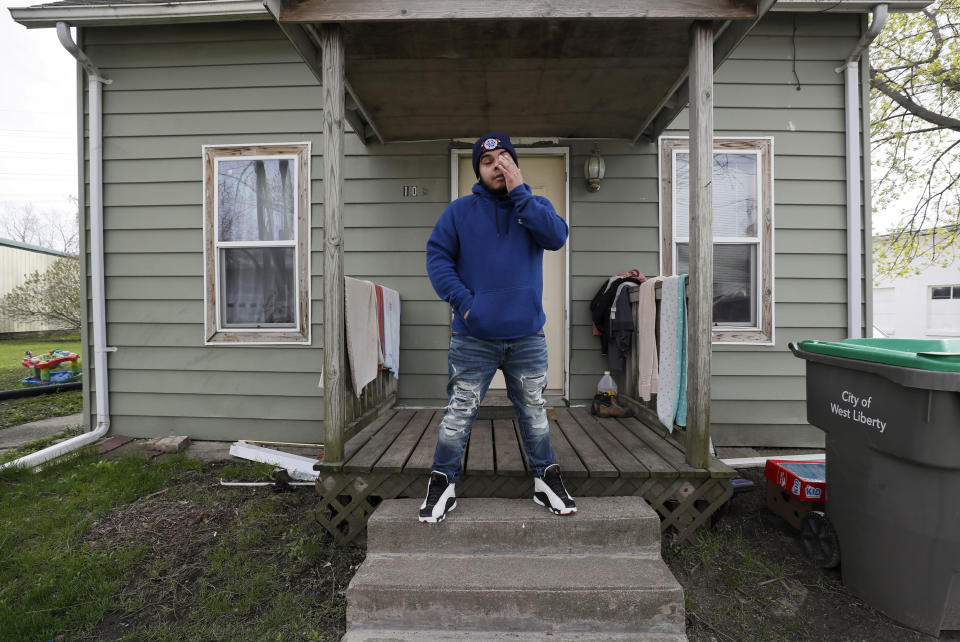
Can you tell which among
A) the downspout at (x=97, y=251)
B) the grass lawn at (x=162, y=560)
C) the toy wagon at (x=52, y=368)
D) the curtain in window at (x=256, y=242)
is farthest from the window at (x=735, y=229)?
the toy wagon at (x=52, y=368)

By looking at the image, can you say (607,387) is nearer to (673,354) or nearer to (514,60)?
(673,354)

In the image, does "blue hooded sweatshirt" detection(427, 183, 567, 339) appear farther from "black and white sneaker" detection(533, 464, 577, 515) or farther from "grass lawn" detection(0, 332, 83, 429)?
"grass lawn" detection(0, 332, 83, 429)

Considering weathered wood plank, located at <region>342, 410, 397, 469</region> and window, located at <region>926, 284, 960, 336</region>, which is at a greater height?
window, located at <region>926, 284, 960, 336</region>

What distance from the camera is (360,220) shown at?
358 cm

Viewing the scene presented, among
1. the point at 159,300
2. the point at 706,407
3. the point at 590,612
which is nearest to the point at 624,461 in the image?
the point at 706,407

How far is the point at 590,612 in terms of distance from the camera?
1582 mm

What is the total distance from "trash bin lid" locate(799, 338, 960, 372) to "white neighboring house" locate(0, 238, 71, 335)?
843 inches

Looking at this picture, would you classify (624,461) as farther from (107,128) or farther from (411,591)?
(107,128)

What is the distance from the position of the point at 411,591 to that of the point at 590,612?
65 cm

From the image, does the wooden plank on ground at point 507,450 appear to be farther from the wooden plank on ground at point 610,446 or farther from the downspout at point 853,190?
the downspout at point 853,190

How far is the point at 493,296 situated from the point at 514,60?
1504 mm

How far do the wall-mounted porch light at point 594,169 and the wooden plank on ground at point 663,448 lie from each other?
71.6 inches

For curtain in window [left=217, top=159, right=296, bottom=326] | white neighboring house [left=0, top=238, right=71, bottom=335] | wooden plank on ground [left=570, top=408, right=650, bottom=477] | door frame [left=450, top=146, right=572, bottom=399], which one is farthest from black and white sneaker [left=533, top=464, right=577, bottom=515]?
white neighboring house [left=0, top=238, right=71, bottom=335]

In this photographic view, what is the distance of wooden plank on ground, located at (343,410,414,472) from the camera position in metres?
2.09
